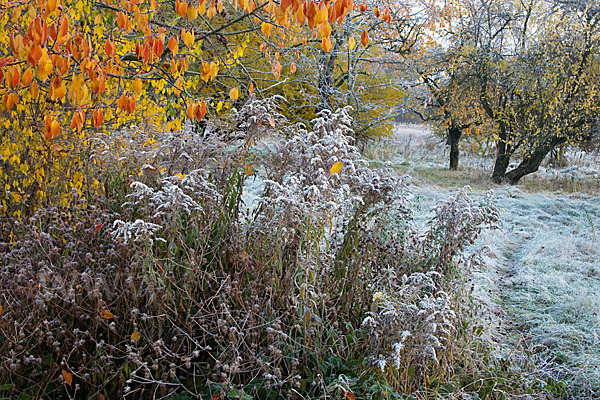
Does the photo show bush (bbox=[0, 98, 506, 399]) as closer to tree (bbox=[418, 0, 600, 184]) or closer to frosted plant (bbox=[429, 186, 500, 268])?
frosted plant (bbox=[429, 186, 500, 268])

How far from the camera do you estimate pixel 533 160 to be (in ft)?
36.0

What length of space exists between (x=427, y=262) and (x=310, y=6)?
2.34 metres

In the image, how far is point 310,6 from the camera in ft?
6.82

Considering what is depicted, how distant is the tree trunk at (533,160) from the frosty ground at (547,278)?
53cm

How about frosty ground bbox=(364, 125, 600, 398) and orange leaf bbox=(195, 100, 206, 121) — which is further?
→ frosty ground bbox=(364, 125, 600, 398)

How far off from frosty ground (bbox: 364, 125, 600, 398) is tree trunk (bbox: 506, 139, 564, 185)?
53 cm

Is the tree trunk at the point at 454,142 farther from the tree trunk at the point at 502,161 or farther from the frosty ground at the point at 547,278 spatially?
the frosty ground at the point at 547,278

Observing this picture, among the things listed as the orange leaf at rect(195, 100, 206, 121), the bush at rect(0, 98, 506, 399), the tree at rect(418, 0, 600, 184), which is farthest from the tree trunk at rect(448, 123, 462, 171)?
the orange leaf at rect(195, 100, 206, 121)

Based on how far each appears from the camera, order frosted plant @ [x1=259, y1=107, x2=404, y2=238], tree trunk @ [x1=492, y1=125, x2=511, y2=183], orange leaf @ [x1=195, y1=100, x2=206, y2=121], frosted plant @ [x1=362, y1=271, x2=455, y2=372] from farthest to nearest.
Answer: tree trunk @ [x1=492, y1=125, x2=511, y2=183] < orange leaf @ [x1=195, y1=100, x2=206, y2=121] < frosted plant @ [x1=259, y1=107, x2=404, y2=238] < frosted plant @ [x1=362, y1=271, x2=455, y2=372]

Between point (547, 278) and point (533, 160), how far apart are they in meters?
6.89

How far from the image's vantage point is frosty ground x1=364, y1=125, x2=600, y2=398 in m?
3.47

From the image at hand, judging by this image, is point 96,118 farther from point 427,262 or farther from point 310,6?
point 427,262

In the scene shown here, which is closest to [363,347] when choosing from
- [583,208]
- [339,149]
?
[339,149]

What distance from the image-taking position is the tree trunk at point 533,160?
34.5 ft
